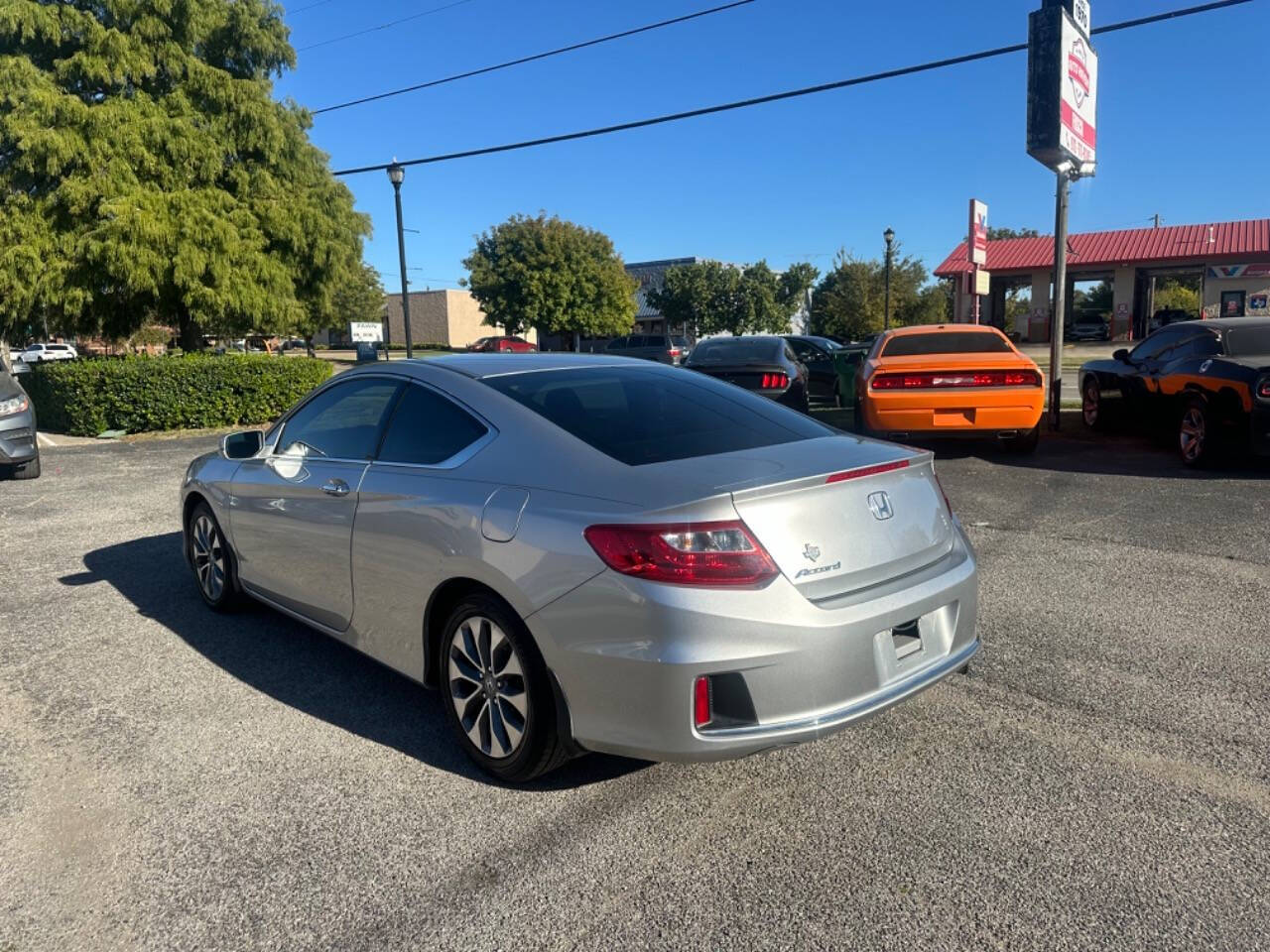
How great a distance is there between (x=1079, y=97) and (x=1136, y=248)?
106ft

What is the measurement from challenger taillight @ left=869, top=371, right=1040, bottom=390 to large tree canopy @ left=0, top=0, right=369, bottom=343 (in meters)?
13.0

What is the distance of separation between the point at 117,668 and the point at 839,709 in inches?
143

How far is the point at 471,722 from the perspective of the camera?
3.46 m

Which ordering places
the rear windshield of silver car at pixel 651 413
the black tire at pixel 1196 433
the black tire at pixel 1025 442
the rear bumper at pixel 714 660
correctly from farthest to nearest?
the black tire at pixel 1025 442
the black tire at pixel 1196 433
the rear windshield of silver car at pixel 651 413
the rear bumper at pixel 714 660

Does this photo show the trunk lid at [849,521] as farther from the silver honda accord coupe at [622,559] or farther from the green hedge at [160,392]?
the green hedge at [160,392]

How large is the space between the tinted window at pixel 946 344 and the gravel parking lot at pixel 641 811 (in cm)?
574

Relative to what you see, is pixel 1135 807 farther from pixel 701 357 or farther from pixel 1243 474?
pixel 701 357

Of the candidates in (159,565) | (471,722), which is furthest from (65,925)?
(159,565)

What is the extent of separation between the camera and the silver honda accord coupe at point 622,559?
282cm

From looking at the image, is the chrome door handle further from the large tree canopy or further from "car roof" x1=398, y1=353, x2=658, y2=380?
the large tree canopy

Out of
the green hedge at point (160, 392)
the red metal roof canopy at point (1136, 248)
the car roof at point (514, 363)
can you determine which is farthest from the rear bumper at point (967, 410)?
the red metal roof canopy at point (1136, 248)

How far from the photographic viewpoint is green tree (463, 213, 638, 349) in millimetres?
48250

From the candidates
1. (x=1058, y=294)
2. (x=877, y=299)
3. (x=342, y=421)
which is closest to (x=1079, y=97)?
(x=1058, y=294)

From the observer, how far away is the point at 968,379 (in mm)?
9891
